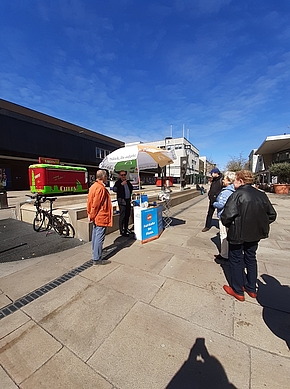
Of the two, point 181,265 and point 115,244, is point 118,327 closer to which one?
point 181,265

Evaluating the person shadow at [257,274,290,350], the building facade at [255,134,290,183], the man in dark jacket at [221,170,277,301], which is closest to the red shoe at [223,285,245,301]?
the man in dark jacket at [221,170,277,301]

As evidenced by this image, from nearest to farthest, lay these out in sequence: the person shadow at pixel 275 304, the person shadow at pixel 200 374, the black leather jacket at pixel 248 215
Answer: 1. the person shadow at pixel 200 374
2. the person shadow at pixel 275 304
3. the black leather jacket at pixel 248 215

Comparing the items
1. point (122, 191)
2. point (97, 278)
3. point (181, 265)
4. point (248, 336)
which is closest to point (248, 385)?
point (248, 336)

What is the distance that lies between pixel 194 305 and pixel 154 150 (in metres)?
3.84

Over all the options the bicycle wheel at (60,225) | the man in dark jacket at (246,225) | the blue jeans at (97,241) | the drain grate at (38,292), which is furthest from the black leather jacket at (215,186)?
the bicycle wheel at (60,225)

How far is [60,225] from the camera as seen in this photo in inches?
213

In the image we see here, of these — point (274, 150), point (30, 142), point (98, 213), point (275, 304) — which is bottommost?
point (275, 304)

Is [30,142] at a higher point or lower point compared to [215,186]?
higher

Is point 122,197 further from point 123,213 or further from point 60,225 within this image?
point 60,225

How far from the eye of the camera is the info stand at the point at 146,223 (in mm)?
4730

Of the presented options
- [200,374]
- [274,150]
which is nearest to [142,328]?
[200,374]

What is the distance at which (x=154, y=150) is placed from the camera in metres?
5.03

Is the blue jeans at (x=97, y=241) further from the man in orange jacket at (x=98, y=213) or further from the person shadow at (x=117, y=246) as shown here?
the person shadow at (x=117, y=246)

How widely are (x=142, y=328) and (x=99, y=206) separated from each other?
2.14 meters
